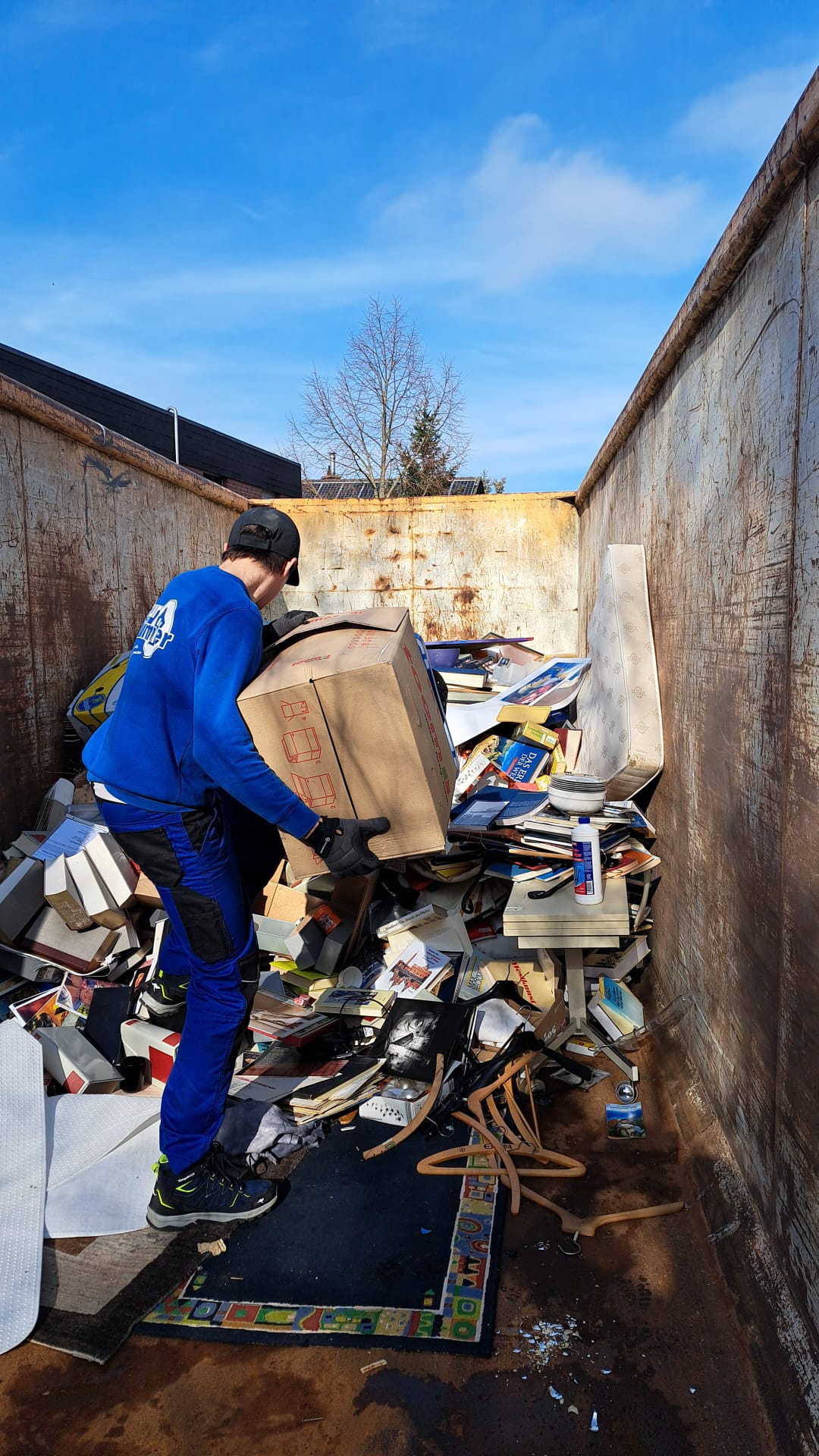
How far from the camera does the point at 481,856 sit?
398cm

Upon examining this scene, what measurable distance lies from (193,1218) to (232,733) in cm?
140

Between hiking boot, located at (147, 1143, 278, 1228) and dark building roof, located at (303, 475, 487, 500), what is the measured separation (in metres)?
22.9

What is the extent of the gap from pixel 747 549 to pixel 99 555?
4.27 metres

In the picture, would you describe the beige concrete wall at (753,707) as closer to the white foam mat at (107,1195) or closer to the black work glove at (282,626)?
the black work glove at (282,626)

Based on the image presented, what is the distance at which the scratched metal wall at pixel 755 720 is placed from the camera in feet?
5.88

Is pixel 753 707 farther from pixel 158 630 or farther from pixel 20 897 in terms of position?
pixel 20 897

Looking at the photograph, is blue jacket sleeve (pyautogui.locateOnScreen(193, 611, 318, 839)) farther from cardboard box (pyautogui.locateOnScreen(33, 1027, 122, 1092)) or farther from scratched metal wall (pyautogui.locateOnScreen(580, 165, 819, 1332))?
cardboard box (pyautogui.locateOnScreen(33, 1027, 122, 1092))

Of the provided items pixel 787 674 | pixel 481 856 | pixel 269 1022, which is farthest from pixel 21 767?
pixel 787 674

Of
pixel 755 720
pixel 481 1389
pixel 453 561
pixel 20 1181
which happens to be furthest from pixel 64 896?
pixel 453 561

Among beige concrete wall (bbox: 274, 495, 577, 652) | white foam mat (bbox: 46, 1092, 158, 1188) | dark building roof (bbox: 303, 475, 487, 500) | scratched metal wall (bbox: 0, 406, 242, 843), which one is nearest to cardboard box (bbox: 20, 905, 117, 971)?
scratched metal wall (bbox: 0, 406, 242, 843)

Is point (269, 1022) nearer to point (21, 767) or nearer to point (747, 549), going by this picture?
point (21, 767)

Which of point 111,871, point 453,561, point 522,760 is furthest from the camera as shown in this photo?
point 453,561

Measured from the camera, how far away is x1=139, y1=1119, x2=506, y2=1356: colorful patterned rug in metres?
1.96

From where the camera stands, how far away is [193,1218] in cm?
234
